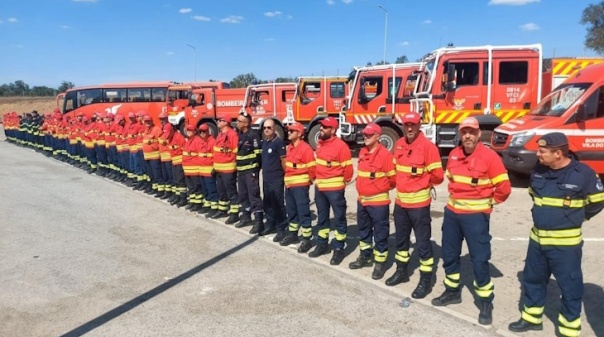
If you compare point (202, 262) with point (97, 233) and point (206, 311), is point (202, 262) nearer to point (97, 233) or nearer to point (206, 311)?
point (206, 311)

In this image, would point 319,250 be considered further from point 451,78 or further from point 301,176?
point 451,78

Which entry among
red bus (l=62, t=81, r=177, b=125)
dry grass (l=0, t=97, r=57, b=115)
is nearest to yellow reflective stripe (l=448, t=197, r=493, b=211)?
red bus (l=62, t=81, r=177, b=125)

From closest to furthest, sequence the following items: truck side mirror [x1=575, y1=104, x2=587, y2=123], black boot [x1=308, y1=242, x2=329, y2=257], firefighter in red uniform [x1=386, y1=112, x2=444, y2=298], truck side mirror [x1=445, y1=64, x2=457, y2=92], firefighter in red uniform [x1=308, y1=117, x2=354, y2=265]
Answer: firefighter in red uniform [x1=386, y1=112, x2=444, y2=298] < firefighter in red uniform [x1=308, y1=117, x2=354, y2=265] < black boot [x1=308, y1=242, x2=329, y2=257] < truck side mirror [x1=575, y1=104, x2=587, y2=123] < truck side mirror [x1=445, y1=64, x2=457, y2=92]

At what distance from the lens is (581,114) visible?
7926mm

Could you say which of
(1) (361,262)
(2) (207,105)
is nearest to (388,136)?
(1) (361,262)

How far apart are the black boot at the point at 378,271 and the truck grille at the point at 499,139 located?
532 centimetres

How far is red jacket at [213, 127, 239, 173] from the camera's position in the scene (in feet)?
22.6

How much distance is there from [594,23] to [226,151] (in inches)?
1951

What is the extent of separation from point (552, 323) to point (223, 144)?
4.96 metres

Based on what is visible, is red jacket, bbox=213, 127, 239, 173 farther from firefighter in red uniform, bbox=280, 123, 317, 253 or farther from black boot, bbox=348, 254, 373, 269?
black boot, bbox=348, 254, 373, 269

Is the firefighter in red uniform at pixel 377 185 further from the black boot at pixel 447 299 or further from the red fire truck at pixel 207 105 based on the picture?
the red fire truck at pixel 207 105

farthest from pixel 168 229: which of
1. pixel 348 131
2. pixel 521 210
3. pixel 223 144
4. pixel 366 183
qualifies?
pixel 348 131

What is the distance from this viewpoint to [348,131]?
43.6 feet

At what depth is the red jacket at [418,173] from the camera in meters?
4.20
